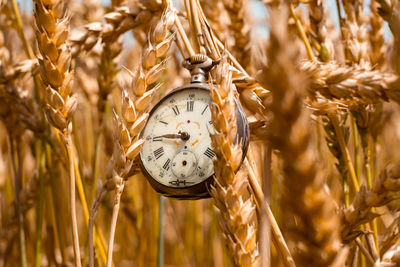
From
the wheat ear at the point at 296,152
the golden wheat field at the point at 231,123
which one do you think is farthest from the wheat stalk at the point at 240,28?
the wheat ear at the point at 296,152

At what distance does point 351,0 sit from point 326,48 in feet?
0.36

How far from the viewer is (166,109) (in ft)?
2.84

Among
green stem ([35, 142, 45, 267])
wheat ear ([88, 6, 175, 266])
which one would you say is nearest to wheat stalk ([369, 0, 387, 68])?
wheat ear ([88, 6, 175, 266])

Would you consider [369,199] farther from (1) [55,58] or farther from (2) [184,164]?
(1) [55,58]

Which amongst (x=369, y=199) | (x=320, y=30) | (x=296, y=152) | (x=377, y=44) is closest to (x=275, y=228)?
(x=369, y=199)

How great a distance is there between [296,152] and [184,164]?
47 centimetres

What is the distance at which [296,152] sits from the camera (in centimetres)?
36

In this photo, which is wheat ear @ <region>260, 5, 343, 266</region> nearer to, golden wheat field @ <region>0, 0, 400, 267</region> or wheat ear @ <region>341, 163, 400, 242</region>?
golden wheat field @ <region>0, 0, 400, 267</region>

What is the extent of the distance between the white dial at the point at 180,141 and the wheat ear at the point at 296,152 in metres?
0.40

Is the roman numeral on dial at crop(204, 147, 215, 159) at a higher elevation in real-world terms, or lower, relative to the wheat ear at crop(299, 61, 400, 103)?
lower

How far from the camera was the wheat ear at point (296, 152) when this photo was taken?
36 cm

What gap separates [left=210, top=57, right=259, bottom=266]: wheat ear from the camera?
0.56m

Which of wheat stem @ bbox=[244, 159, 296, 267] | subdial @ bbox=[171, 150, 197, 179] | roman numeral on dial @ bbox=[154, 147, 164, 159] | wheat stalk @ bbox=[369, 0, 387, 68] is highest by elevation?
wheat stalk @ bbox=[369, 0, 387, 68]

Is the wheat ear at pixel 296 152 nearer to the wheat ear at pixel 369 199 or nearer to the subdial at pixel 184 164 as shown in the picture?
the wheat ear at pixel 369 199
